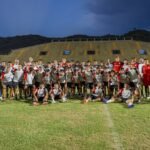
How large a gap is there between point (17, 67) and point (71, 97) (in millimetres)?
3282

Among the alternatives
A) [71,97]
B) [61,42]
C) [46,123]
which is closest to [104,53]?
[61,42]

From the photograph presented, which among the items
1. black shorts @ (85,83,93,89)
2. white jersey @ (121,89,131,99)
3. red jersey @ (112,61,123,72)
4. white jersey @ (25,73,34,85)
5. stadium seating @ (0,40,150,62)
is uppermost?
stadium seating @ (0,40,150,62)

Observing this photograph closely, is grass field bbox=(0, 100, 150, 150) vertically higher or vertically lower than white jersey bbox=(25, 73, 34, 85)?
lower

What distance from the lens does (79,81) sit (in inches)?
811

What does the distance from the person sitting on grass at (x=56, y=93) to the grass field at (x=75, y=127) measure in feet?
4.93

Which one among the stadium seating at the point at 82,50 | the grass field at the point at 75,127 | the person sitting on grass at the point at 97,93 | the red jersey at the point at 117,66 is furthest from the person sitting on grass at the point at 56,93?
the stadium seating at the point at 82,50

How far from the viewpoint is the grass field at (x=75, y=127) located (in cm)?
1022

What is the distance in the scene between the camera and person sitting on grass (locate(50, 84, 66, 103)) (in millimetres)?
19320

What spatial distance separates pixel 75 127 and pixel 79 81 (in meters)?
8.26

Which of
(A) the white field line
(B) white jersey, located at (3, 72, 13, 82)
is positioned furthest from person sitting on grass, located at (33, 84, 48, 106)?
(A) the white field line

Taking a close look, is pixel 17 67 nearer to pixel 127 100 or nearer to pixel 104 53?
pixel 127 100

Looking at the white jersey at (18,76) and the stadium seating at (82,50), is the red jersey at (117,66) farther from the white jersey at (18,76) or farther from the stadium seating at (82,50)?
the stadium seating at (82,50)

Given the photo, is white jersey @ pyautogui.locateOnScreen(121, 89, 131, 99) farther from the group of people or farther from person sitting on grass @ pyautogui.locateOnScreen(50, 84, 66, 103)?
person sitting on grass @ pyautogui.locateOnScreen(50, 84, 66, 103)

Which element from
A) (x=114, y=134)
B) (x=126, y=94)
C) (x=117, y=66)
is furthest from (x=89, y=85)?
(x=114, y=134)
